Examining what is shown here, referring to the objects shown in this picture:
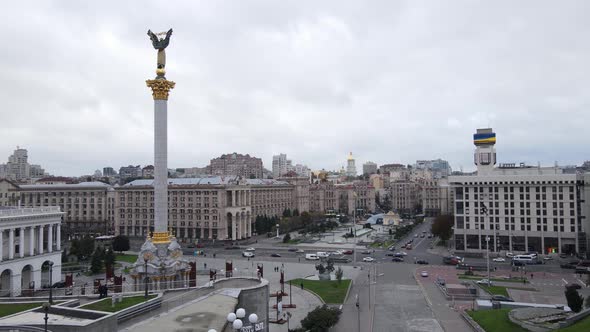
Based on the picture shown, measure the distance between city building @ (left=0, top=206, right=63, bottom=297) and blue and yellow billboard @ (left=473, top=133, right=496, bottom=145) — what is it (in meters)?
62.9

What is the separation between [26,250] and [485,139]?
219 ft

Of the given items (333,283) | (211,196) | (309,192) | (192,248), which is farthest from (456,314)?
(309,192)

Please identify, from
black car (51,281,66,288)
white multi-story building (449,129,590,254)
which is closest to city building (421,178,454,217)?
white multi-story building (449,129,590,254)

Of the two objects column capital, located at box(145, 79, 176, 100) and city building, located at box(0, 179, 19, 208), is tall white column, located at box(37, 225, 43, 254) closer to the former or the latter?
column capital, located at box(145, 79, 176, 100)

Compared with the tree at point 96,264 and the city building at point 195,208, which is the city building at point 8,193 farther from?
the tree at point 96,264

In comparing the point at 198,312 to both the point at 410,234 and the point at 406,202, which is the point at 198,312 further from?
the point at 406,202

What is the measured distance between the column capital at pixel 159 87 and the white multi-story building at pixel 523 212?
155 feet

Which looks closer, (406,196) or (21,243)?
(21,243)

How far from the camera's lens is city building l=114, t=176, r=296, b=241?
8794 centimetres

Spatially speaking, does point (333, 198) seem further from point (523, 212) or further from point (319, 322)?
point (319, 322)

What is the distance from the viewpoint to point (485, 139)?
74.8 metres

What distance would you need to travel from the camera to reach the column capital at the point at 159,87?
4016 centimetres

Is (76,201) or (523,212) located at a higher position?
(76,201)

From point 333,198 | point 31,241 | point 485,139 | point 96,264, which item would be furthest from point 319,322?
point 333,198
